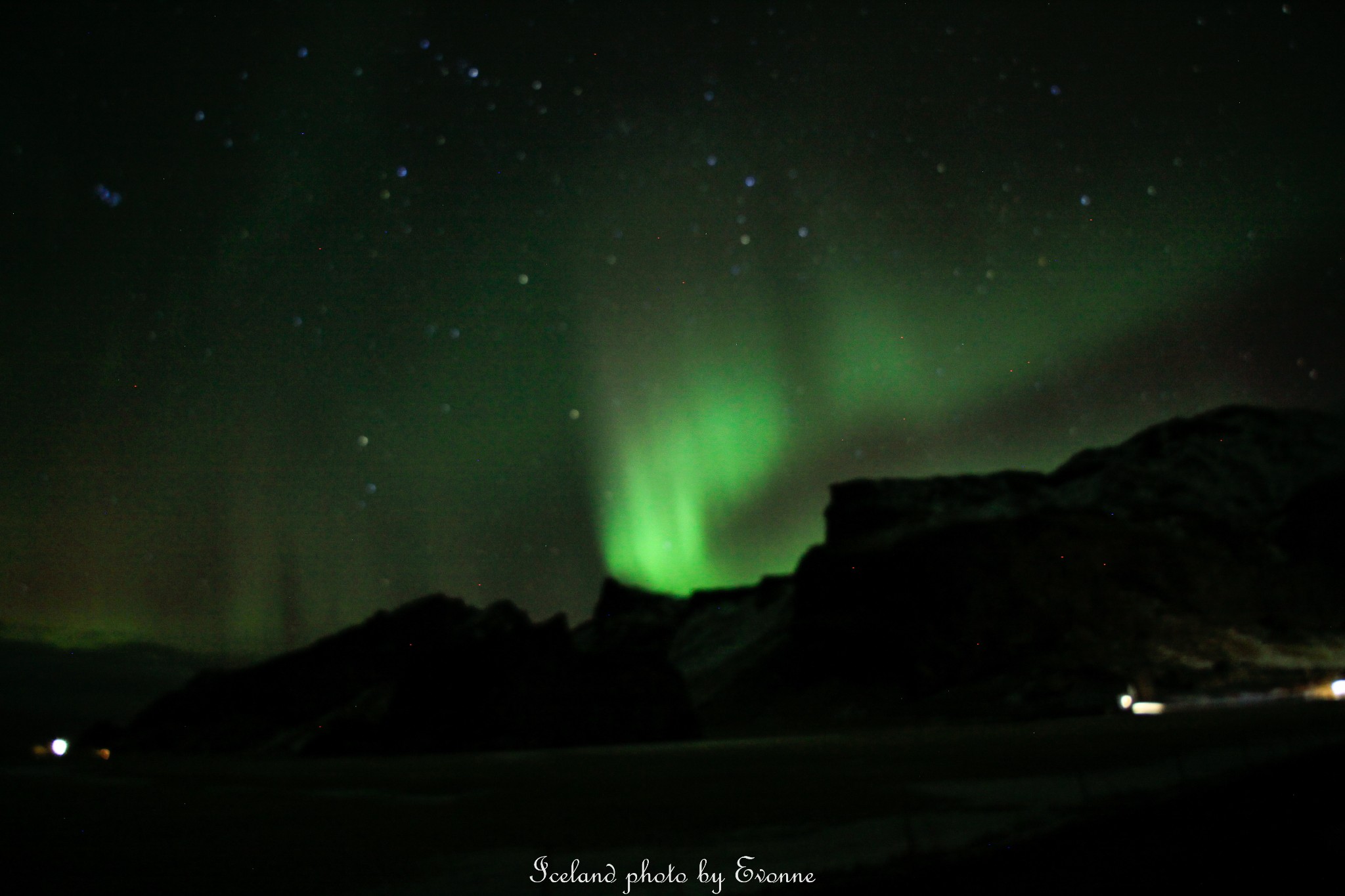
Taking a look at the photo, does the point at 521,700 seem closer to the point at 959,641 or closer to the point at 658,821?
the point at 959,641

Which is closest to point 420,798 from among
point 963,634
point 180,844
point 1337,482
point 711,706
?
point 180,844

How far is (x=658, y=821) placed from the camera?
18703 millimetres

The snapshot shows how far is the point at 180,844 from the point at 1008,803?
54.0ft

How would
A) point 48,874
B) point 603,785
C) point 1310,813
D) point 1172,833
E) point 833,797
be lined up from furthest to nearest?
point 603,785 < point 833,797 < point 48,874 < point 1310,813 < point 1172,833

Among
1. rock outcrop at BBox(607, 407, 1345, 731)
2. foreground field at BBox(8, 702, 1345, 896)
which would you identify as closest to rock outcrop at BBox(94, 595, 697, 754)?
rock outcrop at BBox(607, 407, 1345, 731)

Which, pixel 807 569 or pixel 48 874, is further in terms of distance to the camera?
pixel 807 569

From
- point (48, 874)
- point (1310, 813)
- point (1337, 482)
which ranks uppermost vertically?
point (1337, 482)

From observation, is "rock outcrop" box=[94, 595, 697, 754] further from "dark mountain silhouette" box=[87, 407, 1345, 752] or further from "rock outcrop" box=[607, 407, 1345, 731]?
"rock outcrop" box=[607, 407, 1345, 731]

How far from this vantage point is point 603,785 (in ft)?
106

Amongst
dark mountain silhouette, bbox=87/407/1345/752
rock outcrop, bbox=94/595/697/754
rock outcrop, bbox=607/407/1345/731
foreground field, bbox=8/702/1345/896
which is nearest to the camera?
foreground field, bbox=8/702/1345/896

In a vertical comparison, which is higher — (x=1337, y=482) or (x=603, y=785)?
(x=1337, y=482)

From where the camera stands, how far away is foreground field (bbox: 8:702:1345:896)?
1223cm

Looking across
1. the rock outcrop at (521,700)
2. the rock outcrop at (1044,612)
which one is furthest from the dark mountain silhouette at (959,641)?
the rock outcrop at (1044,612)

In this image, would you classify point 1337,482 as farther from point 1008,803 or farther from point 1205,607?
point 1008,803
